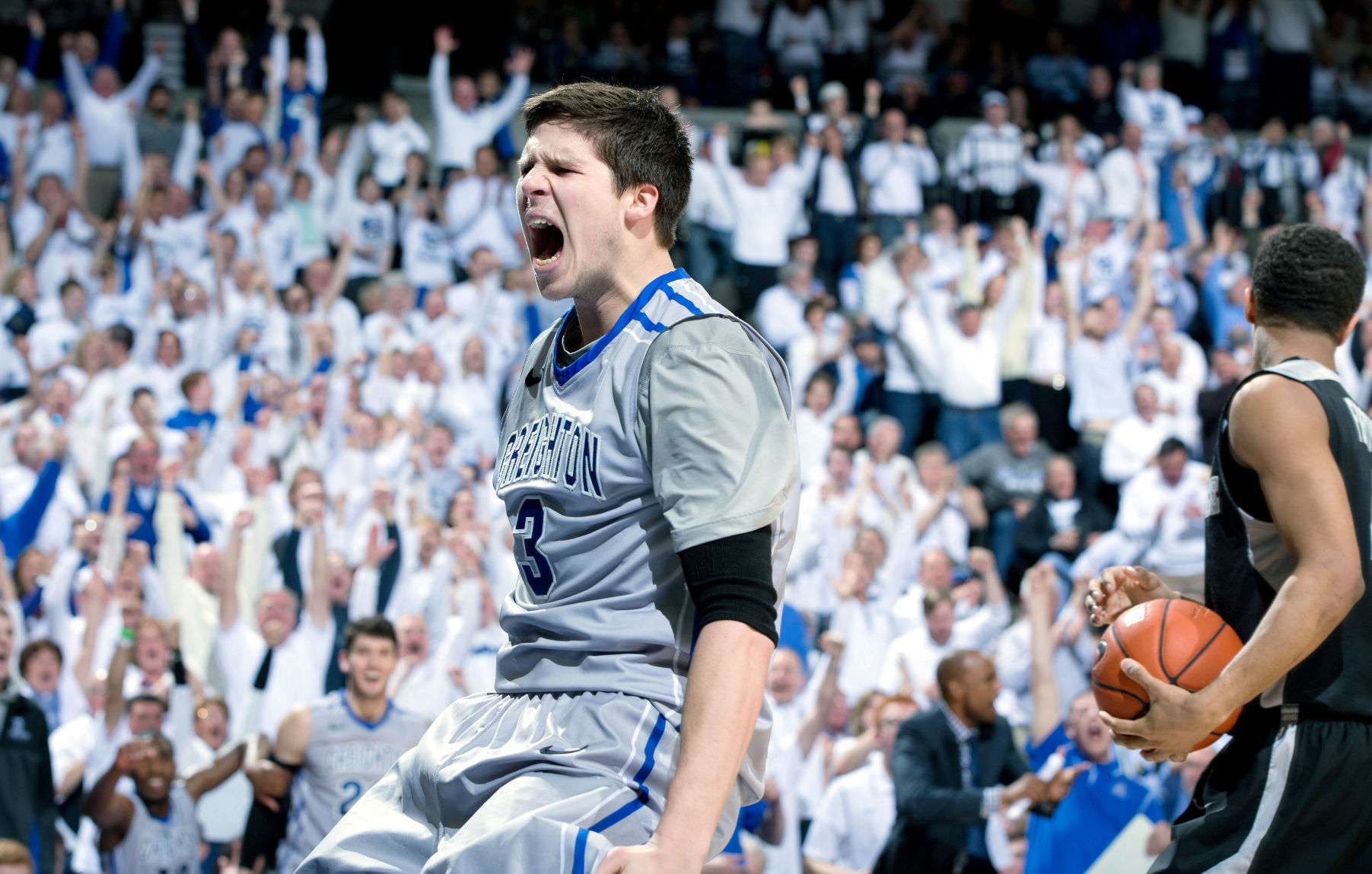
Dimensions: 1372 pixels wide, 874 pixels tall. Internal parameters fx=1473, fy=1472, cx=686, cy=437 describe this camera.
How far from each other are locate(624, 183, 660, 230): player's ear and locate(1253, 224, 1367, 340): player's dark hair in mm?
1504

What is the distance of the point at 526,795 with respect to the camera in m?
2.11

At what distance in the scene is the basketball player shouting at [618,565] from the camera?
6.77 feet

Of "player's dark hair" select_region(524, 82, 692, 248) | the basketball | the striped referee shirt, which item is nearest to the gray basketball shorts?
"player's dark hair" select_region(524, 82, 692, 248)

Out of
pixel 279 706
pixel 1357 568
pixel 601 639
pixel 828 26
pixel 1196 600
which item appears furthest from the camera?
pixel 828 26

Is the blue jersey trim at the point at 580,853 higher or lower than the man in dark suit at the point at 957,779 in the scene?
higher

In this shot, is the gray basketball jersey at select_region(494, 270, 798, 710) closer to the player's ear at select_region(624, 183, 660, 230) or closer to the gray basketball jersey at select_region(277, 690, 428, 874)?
the player's ear at select_region(624, 183, 660, 230)

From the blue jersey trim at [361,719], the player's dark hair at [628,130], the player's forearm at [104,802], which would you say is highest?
the player's dark hair at [628,130]

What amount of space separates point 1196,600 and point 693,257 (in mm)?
10884

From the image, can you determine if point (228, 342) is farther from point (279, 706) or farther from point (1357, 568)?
point (1357, 568)

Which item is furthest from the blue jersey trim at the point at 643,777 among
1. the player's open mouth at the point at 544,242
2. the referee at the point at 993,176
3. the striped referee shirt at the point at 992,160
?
the striped referee shirt at the point at 992,160

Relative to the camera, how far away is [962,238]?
44.8ft

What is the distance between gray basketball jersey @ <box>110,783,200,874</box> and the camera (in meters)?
6.87

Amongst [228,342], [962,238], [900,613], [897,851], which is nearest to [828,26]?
[962,238]

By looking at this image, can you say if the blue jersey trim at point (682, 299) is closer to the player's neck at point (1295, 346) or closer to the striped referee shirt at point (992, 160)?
the player's neck at point (1295, 346)
